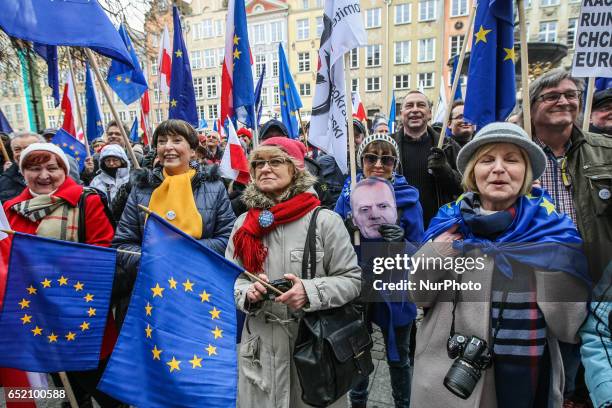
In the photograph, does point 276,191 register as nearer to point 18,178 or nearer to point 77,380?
point 77,380

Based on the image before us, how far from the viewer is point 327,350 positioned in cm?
179

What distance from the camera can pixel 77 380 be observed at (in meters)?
2.48

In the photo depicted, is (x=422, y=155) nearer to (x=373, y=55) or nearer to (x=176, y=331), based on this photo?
(x=176, y=331)

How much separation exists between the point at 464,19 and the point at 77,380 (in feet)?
130

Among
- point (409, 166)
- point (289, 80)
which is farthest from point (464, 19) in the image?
point (409, 166)

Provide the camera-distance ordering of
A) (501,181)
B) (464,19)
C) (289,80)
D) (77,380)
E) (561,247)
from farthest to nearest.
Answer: (464,19)
(289,80)
(77,380)
(501,181)
(561,247)

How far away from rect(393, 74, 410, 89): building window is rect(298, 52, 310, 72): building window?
10.3 m

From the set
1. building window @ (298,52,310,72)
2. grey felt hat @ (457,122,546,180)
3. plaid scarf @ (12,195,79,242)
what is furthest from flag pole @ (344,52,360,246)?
building window @ (298,52,310,72)

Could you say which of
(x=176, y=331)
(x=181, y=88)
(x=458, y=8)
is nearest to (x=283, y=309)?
(x=176, y=331)

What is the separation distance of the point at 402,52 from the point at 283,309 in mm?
39026

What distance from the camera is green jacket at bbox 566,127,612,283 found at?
196 cm

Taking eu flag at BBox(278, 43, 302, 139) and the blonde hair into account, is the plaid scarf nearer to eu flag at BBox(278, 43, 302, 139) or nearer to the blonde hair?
the blonde hair

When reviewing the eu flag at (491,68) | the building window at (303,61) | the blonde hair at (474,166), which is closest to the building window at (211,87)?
the building window at (303,61)

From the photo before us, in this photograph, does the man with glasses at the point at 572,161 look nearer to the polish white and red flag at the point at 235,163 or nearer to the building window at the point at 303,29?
the polish white and red flag at the point at 235,163
